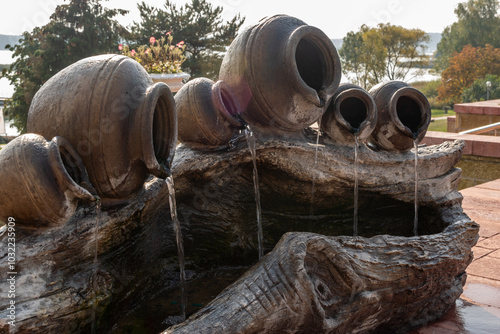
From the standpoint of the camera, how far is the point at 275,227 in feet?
11.0

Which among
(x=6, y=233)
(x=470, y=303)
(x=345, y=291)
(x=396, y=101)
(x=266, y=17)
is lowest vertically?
(x=470, y=303)

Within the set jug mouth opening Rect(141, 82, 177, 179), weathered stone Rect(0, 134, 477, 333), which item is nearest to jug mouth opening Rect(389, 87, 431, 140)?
weathered stone Rect(0, 134, 477, 333)

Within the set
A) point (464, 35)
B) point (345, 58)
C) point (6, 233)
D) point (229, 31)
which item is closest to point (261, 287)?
point (6, 233)

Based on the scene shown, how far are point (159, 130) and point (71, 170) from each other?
1.61 ft

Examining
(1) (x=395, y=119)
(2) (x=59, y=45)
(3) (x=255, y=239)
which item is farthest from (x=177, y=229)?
(2) (x=59, y=45)

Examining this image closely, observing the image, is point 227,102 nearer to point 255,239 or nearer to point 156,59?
point 255,239

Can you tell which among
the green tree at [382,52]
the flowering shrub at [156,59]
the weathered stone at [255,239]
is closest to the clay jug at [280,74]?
the weathered stone at [255,239]

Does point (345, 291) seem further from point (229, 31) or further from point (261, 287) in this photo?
point (229, 31)

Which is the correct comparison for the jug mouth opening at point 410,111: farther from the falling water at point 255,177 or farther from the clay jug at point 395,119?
the falling water at point 255,177

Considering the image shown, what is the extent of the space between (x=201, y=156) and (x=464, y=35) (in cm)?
3693

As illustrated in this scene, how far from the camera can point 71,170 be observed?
2.28 metres

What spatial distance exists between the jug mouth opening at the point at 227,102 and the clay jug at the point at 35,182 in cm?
108

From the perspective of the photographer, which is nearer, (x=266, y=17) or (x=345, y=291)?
(x=345, y=291)

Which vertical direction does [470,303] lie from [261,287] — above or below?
below
